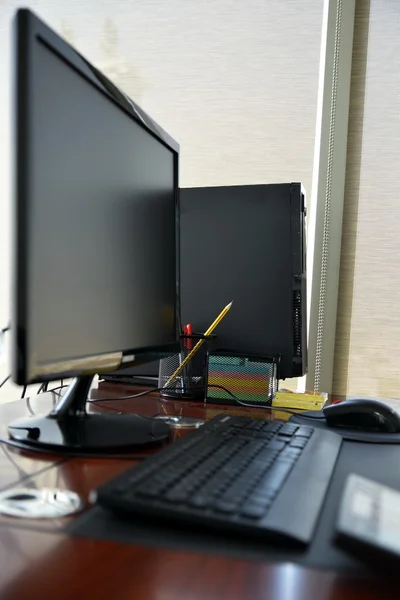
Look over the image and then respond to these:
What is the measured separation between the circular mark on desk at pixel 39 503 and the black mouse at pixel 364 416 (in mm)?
576

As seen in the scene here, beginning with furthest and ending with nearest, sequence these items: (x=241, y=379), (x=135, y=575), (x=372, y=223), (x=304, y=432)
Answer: (x=372, y=223)
(x=241, y=379)
(x=304, y=432)
(x=135, y=575)

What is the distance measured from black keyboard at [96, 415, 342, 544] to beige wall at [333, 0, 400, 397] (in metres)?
1.17

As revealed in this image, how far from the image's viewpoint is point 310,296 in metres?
1.92

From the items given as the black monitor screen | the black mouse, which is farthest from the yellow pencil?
the black mouse

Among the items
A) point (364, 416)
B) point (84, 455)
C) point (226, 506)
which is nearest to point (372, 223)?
point (364, 416)

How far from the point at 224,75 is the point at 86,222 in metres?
1.43

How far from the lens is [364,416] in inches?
41.2

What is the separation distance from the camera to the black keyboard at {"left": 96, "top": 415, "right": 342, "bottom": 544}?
0.50m

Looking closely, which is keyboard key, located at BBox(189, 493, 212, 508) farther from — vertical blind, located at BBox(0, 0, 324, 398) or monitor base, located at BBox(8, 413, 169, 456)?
vertical blind, located at BBox(0, 0, 324, 398)

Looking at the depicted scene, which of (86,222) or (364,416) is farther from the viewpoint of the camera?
(364,416)

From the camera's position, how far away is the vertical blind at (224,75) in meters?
1.98

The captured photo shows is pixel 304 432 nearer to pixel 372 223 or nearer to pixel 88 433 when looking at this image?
pixel 88 433

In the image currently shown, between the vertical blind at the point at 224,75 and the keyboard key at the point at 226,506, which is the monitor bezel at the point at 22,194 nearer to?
the keyboard key at the point at 226,506

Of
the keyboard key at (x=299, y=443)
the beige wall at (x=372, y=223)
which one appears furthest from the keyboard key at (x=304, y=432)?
the beige wall at (x=372, y=223)
